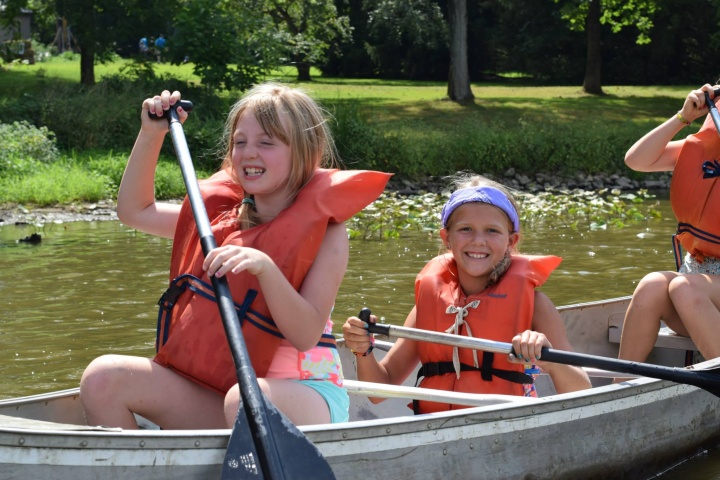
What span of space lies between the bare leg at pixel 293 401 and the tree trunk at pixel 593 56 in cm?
2233

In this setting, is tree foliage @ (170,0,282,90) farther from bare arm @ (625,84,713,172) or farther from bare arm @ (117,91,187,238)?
bare arm @ (117,91,187,238)

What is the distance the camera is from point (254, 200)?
130 inches

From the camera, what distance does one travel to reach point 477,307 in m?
3.89

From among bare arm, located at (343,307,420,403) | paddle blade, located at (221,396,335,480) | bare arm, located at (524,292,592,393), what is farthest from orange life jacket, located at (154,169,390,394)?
bare arm, located at (524,292,592,393)

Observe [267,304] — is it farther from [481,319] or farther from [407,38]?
[407,38]

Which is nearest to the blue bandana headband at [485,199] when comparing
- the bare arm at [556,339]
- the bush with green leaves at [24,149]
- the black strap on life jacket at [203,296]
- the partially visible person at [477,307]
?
the partially visible person at [477,307]

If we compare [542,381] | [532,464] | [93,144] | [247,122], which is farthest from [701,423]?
[93,144]

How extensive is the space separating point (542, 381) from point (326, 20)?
25598 millimetres

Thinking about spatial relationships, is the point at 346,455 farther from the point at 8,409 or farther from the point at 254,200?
the point at 8,409

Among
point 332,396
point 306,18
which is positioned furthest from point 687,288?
point 306,18

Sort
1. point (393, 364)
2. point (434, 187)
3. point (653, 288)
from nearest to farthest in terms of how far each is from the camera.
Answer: point (393, 364), point (653, 288), point (434, 187)

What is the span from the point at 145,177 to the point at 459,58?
62.4 feet

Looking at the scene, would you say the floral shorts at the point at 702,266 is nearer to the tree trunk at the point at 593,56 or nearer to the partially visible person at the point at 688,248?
the partially visible person at the point at 688,248

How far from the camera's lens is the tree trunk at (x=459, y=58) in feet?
72.1
